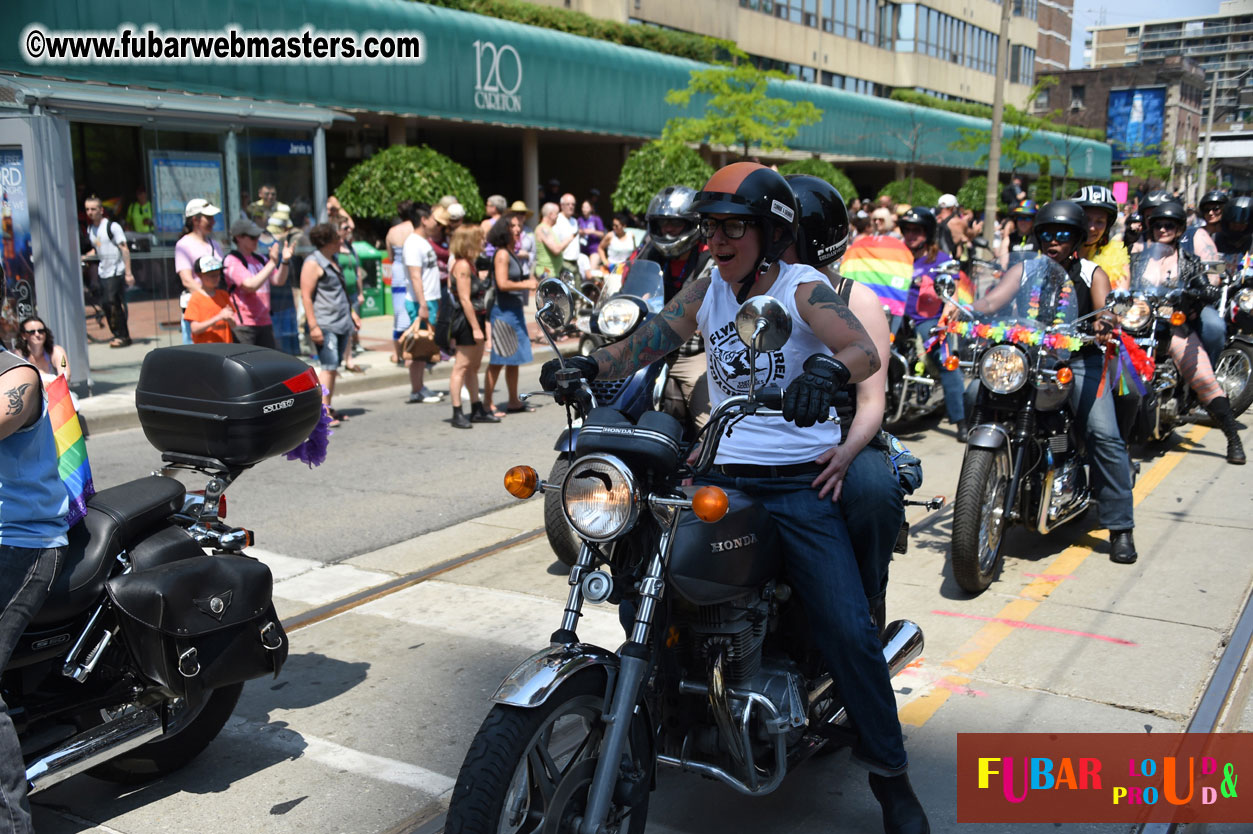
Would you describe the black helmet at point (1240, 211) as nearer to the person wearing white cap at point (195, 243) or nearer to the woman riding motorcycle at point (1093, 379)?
the woman riding motorcycle at point (1093, 379)

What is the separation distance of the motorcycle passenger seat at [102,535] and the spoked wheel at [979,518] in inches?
136

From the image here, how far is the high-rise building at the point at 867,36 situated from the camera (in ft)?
119

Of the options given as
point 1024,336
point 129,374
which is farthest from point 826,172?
point 1024,336

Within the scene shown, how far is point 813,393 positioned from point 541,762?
42.1 inches

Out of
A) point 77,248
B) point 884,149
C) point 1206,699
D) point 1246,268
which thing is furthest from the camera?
point 884,149

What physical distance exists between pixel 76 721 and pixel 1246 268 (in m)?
→ 9.41

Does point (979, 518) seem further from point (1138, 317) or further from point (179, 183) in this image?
point (179, 183)

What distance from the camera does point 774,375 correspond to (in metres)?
3.26

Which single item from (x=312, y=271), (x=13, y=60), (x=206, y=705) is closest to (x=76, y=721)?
(x=206, y=705)

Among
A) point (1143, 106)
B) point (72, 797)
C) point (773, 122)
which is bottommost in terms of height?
point (72, 797)

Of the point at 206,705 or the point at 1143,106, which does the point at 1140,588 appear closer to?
the point at 206,705

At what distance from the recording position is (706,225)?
3.16 metres

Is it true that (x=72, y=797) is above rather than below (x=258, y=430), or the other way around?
below

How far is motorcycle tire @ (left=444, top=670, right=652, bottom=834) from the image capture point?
2.51 m
